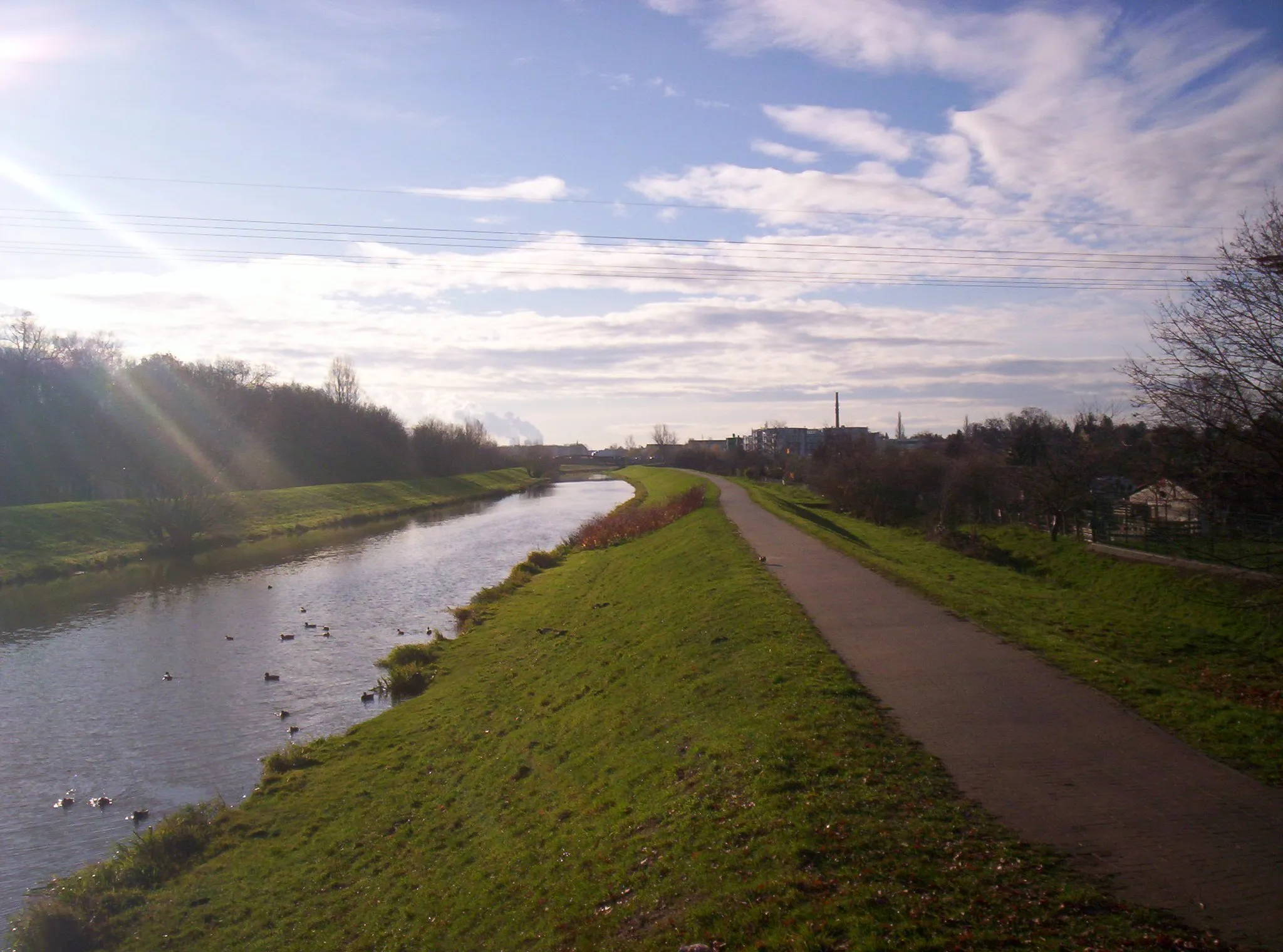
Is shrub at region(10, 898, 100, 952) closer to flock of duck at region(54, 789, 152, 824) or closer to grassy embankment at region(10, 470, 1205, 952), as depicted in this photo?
grassy embankment at region(10, 470, 1205, 952)

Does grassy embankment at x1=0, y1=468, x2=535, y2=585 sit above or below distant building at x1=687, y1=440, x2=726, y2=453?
below

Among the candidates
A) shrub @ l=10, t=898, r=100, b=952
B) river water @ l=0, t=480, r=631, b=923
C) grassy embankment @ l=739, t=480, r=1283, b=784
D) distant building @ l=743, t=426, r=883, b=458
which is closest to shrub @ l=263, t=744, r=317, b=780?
river water @ l=0, t=480, r=631, b=923

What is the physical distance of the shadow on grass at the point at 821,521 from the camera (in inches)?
1213

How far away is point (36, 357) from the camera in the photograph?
55562 millimetres

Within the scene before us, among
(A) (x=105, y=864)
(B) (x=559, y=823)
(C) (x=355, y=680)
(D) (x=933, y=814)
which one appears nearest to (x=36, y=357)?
(C) (x=355, y=680)

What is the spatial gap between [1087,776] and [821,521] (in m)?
32.2

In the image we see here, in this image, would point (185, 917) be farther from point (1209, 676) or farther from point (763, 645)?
point (1209, 676)

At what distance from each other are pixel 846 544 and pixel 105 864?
19.4 meters

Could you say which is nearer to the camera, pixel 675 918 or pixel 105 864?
pixel 675 918

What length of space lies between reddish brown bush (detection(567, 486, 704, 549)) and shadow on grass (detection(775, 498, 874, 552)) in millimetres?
4795

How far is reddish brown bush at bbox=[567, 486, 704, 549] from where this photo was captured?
34500 millimetres

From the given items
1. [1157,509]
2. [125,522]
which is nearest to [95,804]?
[1157,509]

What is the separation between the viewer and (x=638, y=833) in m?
7.43

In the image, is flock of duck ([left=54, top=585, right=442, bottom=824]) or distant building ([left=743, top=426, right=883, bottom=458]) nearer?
flock of duck ([left=54, top=585, right=442, bottom=824])
